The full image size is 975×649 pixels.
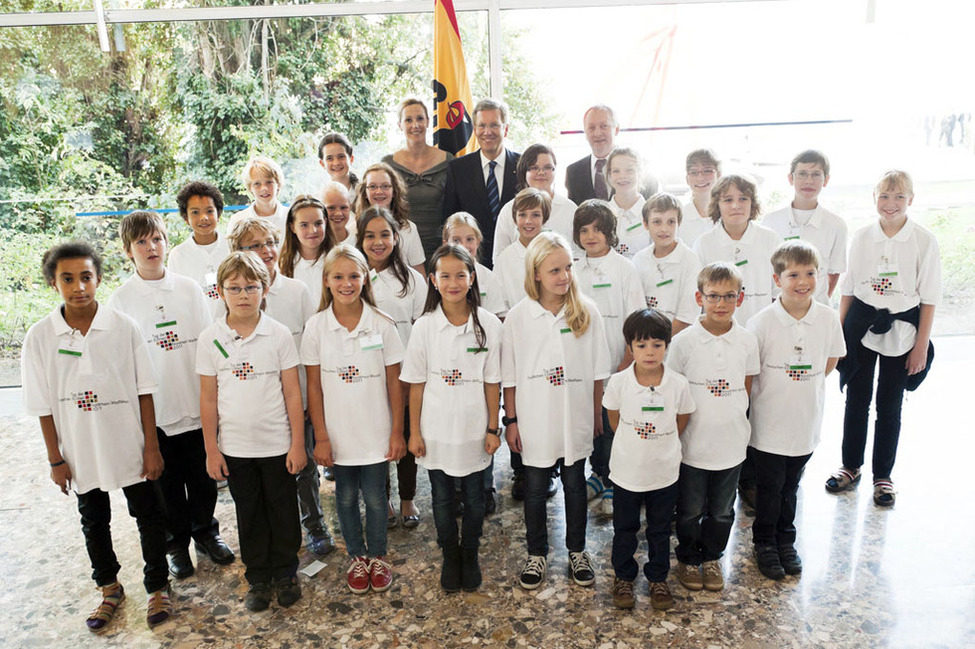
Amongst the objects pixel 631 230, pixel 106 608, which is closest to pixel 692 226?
pixel 631 230

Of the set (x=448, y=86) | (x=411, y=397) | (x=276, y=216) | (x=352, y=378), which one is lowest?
(x=411, y=397)

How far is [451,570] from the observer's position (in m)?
2.70

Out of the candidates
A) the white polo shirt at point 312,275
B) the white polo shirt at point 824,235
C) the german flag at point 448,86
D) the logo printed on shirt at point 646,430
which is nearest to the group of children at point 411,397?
the logo printed on shirt at point 646,430

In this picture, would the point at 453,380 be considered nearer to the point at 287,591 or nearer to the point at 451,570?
the point at 451,570

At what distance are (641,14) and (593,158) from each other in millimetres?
2066

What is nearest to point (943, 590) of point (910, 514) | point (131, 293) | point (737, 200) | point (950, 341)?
point (910, 514)

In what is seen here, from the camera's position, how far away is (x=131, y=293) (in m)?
2.72

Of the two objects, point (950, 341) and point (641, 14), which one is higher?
point (641, 14)

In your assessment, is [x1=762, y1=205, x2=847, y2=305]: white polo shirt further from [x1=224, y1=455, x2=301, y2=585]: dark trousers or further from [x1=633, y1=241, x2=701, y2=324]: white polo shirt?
[x1=224, y1=455, x2=301, y2=585]: dark trousers

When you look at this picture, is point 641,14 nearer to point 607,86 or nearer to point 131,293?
point 607,86

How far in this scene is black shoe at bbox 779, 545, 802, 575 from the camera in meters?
2.73

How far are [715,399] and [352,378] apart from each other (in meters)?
1.39

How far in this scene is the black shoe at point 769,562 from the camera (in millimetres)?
2691

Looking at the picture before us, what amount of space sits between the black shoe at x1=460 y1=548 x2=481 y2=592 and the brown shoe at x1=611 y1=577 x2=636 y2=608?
0.55 metres
